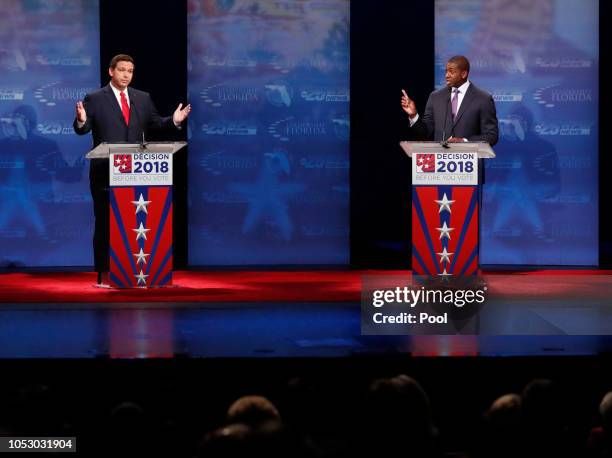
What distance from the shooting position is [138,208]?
702cm

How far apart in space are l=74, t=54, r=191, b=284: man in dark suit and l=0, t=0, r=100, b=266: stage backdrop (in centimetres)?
168

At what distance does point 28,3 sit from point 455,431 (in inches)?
241

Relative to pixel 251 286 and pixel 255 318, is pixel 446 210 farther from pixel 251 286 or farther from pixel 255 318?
pixel 251 286

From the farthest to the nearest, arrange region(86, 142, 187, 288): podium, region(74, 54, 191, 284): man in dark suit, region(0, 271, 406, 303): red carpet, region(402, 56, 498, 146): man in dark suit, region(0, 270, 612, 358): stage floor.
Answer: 1. region(74, 54, 191, 284): man in dark suit
2. region(402, 56, 498, 146): man in dark suit
3. region(86, 142, 187, 288): podium
4. region(0, 271, 406, 303): red carpet
5. region(0, 270, 612, 358): stage floor

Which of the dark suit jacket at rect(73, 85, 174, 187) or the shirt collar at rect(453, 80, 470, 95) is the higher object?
the shirt collar at rect(453, 80, 470, 95)

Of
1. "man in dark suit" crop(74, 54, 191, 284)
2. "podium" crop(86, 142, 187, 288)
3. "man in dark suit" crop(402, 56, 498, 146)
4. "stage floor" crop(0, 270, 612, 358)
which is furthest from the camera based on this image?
"man in dark suit" crop(74, 54, 191, 284)

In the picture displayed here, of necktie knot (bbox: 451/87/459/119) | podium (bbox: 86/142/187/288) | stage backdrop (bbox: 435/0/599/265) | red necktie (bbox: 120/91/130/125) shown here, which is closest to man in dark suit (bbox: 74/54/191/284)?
red necktie (bbox: 120/91/130/125)

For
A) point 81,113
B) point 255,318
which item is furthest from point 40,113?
point 255,318

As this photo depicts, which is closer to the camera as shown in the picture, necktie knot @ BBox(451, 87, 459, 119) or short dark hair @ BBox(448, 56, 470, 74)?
short dark hair @ BBox(448, 56, 470, 74)

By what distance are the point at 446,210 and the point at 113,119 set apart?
2.27 m

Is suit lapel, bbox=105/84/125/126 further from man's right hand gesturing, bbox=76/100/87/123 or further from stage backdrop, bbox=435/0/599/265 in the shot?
stage backdrop, bbox=435/0/599/265

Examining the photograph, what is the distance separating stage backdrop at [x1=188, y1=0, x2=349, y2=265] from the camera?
9086 mm

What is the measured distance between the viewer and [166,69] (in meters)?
8.83

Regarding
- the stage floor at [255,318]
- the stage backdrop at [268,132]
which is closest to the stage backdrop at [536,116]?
the stage floor at [255,318]
